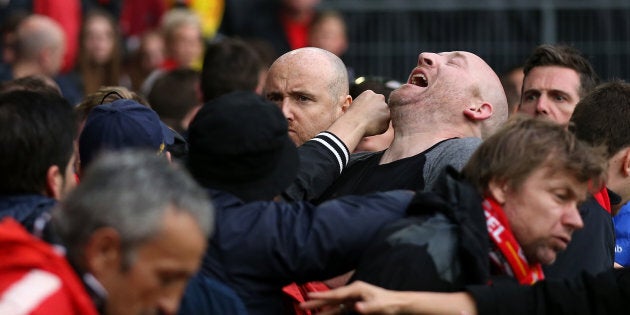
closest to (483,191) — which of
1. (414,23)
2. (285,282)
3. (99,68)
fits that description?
(285,282)

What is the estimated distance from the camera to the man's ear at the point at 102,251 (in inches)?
121

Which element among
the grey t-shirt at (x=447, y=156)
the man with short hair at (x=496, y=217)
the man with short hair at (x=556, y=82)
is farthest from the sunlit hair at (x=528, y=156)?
the man with short hair at (x=556, y=82)

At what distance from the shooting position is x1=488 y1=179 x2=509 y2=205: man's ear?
407 cm

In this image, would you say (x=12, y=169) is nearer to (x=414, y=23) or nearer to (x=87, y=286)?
(x=87, y=286)

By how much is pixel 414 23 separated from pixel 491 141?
8.46 m

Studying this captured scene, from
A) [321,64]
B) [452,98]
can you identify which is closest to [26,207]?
[452,98]

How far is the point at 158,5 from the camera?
12.7 m

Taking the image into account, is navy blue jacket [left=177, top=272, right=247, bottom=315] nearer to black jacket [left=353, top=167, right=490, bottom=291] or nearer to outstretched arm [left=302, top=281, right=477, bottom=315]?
outstretched arm [left=302, top=281, right=477, bottom=315]

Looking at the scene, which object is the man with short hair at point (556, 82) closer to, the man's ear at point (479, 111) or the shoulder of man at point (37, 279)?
the man's ear at point (479, 111)

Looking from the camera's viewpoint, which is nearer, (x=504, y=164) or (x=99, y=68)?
(x=504, y=164)

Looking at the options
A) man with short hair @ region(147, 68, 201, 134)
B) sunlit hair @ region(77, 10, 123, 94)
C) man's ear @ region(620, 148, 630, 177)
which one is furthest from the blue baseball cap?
sunlit hair @ region(77, 10, 123, 94)

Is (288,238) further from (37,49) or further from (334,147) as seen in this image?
(37,49)

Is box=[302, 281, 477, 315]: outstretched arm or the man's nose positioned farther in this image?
the man's nose

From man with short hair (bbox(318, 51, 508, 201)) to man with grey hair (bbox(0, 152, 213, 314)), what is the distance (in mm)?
1892
